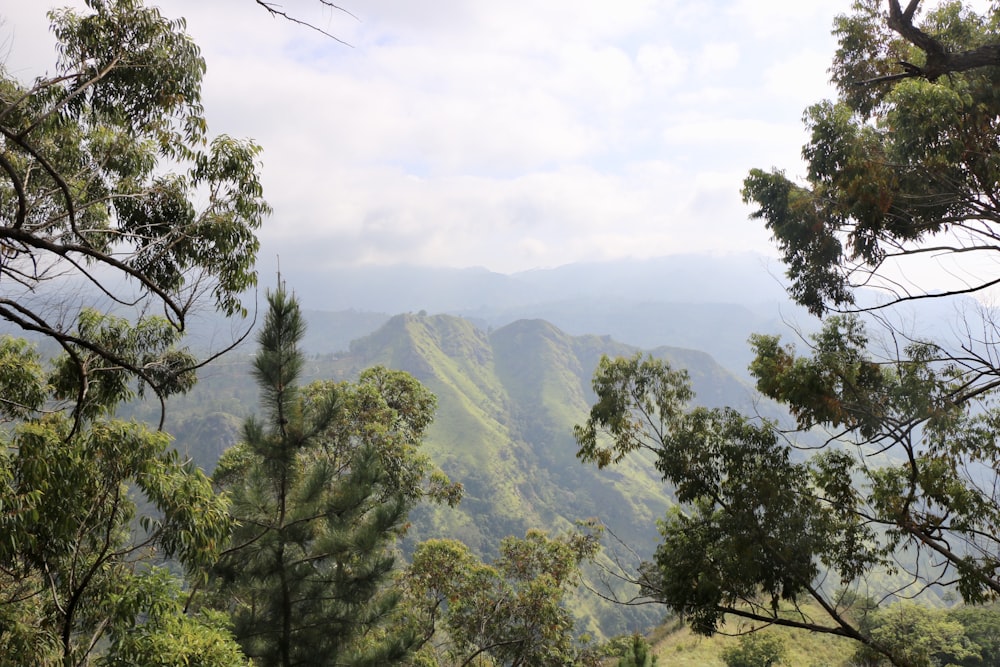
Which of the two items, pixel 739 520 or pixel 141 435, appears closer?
pixel 141 435

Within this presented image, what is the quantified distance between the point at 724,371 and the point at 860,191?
188 metres

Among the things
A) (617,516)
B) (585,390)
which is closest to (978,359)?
(617,516)

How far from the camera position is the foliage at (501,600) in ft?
38.6

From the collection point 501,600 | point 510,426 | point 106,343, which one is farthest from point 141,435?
point 510,426

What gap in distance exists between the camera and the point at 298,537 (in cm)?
695

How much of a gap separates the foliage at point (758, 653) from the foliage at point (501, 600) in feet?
13.3

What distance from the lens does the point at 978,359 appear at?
5.78 m

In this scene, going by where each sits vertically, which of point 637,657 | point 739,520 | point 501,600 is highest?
point 739,520

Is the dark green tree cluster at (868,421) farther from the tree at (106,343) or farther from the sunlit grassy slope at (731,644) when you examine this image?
the sunlit grassy slope at (731,644)

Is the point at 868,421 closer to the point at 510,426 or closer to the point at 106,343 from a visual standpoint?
the point at 106,343

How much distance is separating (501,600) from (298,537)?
6755 mm

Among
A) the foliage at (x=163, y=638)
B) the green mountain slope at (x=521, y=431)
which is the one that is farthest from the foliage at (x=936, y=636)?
the green mountain slope at (x=521, y=431)

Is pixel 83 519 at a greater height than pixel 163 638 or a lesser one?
greater

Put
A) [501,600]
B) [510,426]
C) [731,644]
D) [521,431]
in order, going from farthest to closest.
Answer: [510,426]
[521,431]
[731,644]
[501,600]
